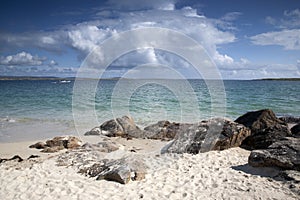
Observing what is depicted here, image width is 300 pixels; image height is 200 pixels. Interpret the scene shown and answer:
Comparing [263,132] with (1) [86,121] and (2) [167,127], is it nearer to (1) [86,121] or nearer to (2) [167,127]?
(2) [167,127]

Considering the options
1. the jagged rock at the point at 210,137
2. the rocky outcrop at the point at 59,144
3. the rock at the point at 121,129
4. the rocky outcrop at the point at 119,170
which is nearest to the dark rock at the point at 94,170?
the rocky outcrop at the point at 119,170

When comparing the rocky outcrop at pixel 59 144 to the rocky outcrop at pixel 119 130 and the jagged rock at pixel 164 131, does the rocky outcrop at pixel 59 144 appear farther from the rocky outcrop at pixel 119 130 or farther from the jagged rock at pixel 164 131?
the jagged rock at pixel 164 131

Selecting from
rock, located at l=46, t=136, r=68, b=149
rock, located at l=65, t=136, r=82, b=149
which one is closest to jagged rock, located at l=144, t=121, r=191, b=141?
rock, located at l=65, t=136, r=82, b=149

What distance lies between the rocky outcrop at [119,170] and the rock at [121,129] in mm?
5524

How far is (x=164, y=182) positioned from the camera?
655cm

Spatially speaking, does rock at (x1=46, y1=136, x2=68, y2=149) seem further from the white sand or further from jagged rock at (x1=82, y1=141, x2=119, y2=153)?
the white sand

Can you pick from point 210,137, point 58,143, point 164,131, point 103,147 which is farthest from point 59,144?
point 210,137

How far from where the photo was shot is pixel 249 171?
6.92 m

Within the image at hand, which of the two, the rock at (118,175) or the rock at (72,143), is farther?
the rock at (72,143)

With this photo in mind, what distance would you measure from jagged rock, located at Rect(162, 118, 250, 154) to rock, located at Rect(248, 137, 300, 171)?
2.13m

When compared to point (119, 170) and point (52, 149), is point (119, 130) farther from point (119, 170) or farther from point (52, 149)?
point (119, 170)

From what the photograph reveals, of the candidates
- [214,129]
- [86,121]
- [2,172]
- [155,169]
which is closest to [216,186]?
[155,169]

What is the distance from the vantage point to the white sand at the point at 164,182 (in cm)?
580

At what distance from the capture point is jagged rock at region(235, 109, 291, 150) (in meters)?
9.34
